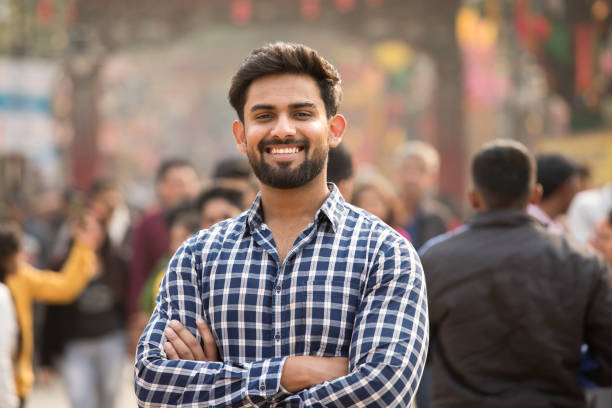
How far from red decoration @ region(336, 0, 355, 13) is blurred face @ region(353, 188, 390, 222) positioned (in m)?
16.7

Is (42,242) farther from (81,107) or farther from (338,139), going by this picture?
(81,107)

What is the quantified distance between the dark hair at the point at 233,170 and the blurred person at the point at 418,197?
3.88 ft

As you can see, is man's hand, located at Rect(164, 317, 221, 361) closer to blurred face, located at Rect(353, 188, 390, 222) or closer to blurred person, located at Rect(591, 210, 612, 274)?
blurred person, located at Rect(591, 210, 612, 274)

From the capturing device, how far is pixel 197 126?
22453 millimetres

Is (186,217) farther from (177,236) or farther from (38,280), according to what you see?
(38,280)

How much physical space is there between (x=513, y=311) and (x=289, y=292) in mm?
1299

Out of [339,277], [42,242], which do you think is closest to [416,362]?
[339,277]

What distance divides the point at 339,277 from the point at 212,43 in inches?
805

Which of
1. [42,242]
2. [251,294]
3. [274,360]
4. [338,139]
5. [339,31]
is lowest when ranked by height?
[42,242]

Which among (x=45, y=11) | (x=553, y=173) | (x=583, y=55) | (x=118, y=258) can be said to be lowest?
(x=118, y=258)

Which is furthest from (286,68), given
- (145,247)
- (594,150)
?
(594,150)

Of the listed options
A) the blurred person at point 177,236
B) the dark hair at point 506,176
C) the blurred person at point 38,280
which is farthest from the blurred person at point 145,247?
the dark hair at point 506,176

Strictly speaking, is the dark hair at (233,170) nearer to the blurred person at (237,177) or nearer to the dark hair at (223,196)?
the blurred person at (237,177)

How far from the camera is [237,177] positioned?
5172 millimetres
